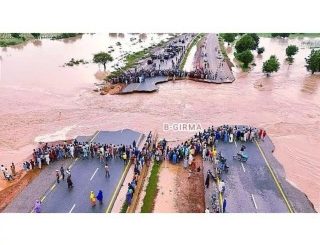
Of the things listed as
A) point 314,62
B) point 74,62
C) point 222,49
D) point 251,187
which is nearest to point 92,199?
point 251,187

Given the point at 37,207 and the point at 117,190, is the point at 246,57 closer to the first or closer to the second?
the point at 117,190

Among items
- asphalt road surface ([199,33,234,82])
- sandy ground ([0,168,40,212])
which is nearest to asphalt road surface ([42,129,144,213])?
sandy ground ([0,168,40,212])

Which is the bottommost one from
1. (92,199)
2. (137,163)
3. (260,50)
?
(92,199)

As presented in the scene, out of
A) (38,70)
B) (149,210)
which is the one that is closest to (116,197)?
(149,210)

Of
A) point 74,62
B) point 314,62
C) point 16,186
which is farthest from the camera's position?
point 74,62

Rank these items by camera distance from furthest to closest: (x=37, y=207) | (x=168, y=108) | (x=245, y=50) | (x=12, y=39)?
(x=12, y=39) → (x=245, y=50) → (x=168, y=108) → (x=37, y=207)

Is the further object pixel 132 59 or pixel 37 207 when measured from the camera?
pixel 132 59

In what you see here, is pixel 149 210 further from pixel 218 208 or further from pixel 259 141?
pixel 259 141
